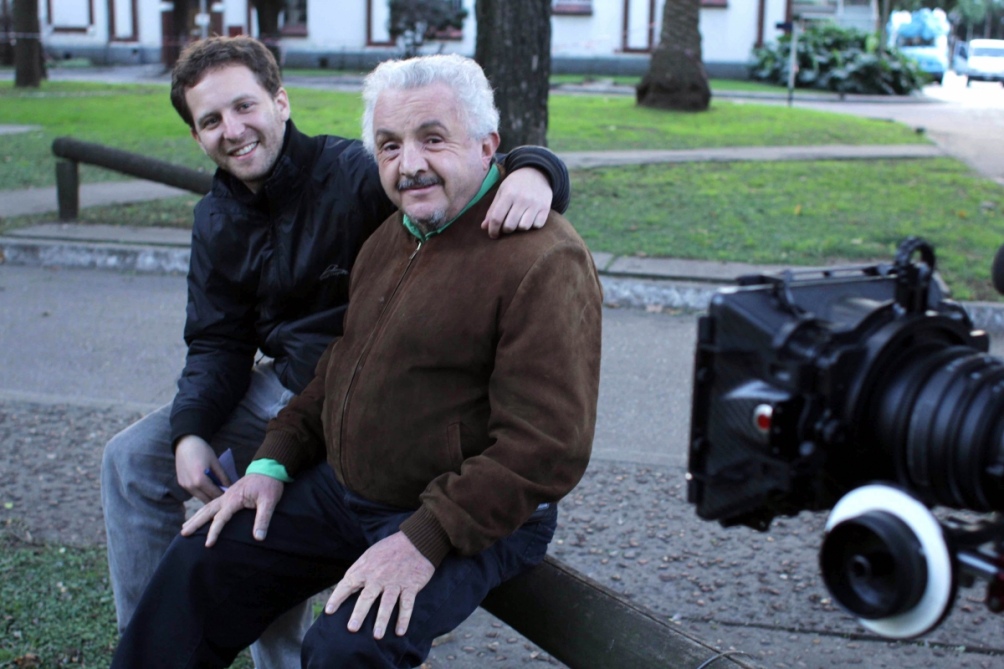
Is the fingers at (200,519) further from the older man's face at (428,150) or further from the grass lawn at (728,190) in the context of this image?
the grass lawn at (728,190)

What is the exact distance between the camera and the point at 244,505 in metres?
2.80

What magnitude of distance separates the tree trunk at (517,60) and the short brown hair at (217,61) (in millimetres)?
5410

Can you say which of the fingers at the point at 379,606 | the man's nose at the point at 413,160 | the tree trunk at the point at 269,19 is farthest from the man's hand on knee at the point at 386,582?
the tree trunk at the point at 269,19

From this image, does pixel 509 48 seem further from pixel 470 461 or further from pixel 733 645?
pixel 470 461

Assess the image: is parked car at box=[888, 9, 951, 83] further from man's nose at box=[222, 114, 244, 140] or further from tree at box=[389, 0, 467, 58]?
man's nose at box=[222, 114, 244, 140]

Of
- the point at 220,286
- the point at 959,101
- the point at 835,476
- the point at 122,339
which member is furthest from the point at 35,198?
the point at 959,101

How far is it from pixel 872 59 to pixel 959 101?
2580 mm

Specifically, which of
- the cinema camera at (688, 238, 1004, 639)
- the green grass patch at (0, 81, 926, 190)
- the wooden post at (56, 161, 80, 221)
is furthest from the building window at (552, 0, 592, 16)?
the cinema camera at (688, 238, 1004, 639)

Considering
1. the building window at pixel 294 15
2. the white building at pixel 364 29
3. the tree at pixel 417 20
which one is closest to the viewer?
the tree at pixel 417 20

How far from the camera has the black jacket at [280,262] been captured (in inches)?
124

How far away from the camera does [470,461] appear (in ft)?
8.00

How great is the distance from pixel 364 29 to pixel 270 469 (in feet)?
104

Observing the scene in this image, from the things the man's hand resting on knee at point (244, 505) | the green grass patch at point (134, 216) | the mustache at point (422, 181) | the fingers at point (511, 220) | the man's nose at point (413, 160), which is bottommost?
the green grass patch at point (134, 216)

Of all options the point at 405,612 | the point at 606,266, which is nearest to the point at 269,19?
the point at 606,266
